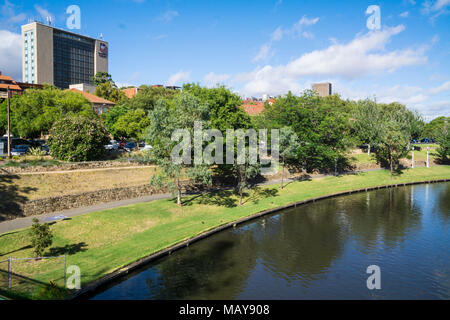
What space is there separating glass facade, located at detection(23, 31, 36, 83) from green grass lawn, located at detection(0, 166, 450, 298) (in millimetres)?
148356

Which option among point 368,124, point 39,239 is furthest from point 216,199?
point 368,124

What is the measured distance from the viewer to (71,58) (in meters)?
168

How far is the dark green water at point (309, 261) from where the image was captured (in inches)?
773

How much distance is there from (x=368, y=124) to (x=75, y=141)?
62.1m

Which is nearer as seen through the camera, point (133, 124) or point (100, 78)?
point (133, 124)

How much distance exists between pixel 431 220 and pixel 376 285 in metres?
20.6

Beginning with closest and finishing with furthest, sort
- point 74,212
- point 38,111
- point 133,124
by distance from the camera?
point 74,212
point 38,111
point 133,124

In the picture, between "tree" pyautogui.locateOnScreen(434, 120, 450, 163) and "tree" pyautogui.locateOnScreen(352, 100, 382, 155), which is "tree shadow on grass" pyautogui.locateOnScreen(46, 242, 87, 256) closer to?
"tree" pyautogui.locateOnScreen(352, 100, 382, 155)

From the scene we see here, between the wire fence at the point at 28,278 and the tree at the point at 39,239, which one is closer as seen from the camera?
the wire fence at the point at 28,278

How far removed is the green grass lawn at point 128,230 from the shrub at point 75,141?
36.0 ft

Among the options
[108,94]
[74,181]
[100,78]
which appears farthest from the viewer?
[100,78]

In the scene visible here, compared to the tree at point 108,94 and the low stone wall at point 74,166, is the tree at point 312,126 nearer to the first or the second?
the low stone wall at point 74,166

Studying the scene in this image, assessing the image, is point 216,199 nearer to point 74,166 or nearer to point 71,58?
point 74,166

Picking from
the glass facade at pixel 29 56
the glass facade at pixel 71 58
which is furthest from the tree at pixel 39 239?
the glass facade at pixel 71 58
